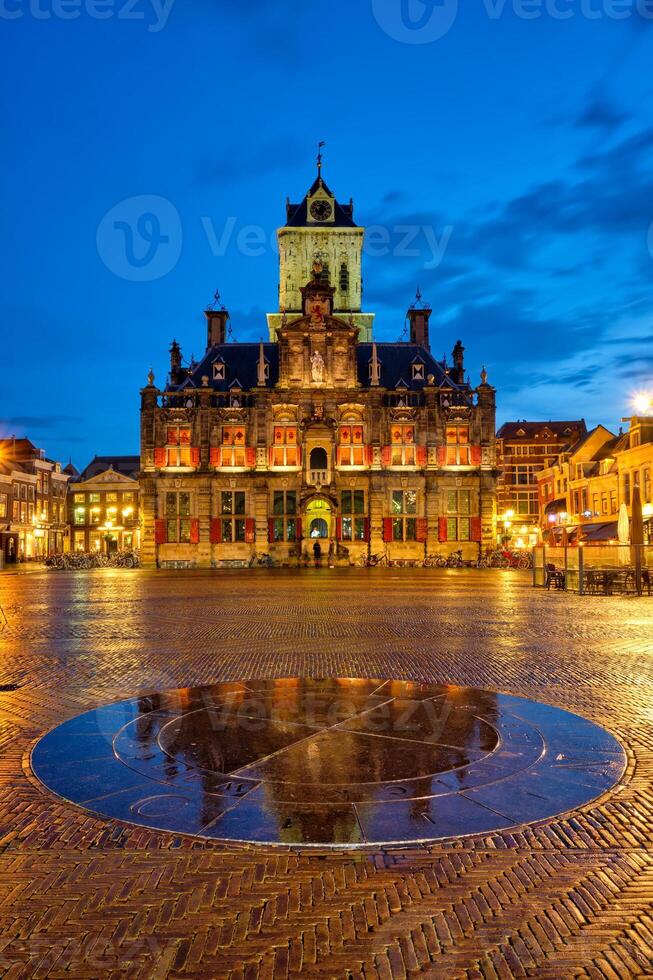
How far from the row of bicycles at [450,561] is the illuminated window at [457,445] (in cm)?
674

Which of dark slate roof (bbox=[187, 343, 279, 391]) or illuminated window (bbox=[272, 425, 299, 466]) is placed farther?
dark slate roof (bbox=[187, 343, 279, 391])

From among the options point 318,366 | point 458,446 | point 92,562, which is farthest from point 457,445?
point 92,562

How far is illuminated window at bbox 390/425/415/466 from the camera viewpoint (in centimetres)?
4906

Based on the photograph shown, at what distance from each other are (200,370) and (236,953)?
167 ft

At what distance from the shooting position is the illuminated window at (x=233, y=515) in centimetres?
4878

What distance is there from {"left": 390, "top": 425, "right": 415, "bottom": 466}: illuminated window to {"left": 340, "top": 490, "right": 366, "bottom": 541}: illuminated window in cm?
362

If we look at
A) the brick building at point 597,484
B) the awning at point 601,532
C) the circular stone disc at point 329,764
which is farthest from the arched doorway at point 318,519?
the circular stone disc at point 329,764

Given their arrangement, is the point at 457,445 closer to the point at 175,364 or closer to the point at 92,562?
the point at 175,364

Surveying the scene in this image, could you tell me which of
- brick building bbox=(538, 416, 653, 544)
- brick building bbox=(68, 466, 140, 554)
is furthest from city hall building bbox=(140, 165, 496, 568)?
brick building bbox=(68, 466, 140, 554)

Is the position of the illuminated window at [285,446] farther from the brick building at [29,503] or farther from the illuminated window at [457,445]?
the brick building at [29,503]

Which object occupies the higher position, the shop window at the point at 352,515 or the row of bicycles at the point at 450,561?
the shop window at the point at 352,515

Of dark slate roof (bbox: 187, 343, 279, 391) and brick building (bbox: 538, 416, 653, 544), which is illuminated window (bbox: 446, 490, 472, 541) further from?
dark slate roof (bbox: 187, 343, 279, 391)

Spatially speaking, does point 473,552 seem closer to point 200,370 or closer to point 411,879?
point 200,370

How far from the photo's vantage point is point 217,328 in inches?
2202
